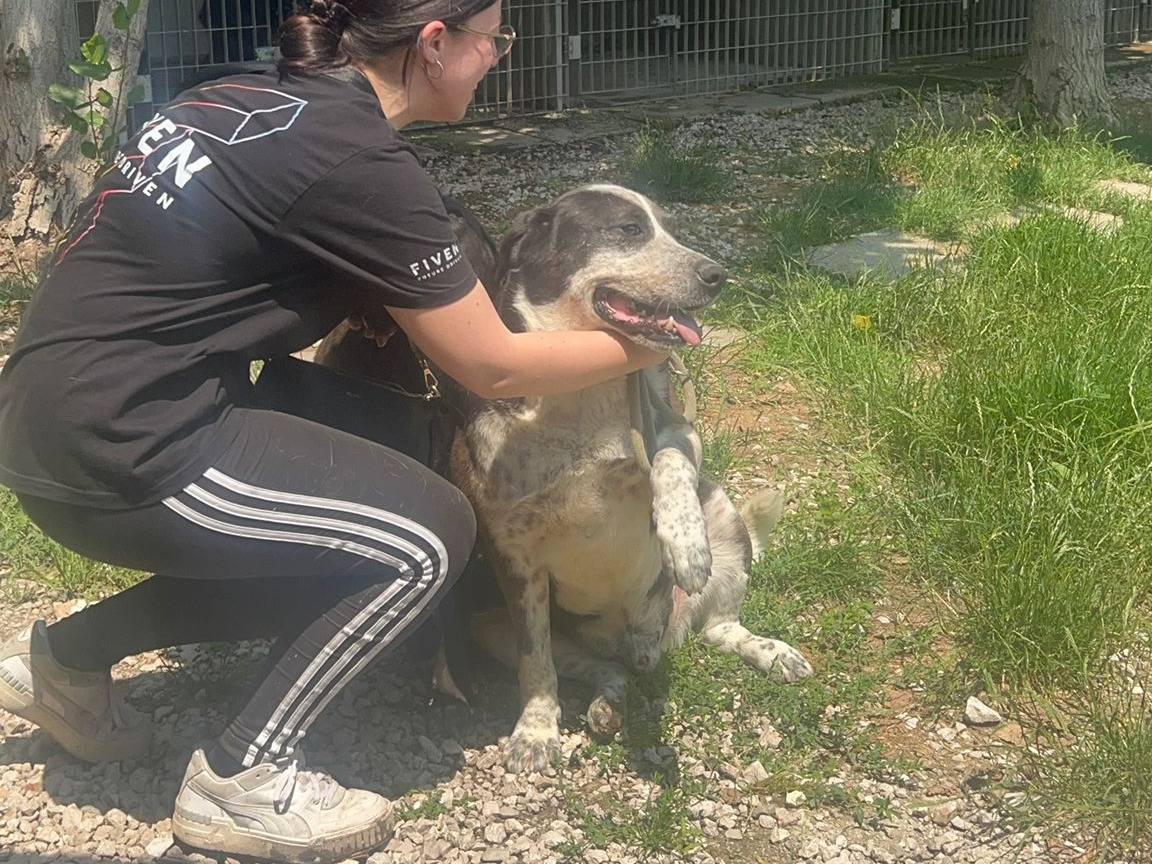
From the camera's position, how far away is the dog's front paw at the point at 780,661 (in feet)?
10.0

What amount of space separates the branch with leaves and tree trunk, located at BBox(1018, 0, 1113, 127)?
5206 millimetres

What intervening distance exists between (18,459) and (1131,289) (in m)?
3.72

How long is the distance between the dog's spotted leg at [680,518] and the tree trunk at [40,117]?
3.39 m

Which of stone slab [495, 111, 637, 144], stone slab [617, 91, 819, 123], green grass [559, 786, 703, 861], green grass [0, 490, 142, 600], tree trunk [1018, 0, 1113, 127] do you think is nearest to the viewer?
green grass [559, 786, 703, 861]

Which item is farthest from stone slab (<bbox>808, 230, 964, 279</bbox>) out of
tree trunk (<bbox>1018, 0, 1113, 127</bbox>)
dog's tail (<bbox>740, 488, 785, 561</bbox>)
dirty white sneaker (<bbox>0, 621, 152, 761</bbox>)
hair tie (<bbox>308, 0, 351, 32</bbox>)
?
dirty white sneaker (<bbox>0, 621, 152, 761</bbox>)

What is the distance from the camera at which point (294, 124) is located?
2191 mm

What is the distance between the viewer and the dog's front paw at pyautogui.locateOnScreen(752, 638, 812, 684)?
3.05 metres

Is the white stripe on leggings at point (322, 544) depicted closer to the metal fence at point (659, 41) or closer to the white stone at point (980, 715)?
the white stone at point (980, 715)

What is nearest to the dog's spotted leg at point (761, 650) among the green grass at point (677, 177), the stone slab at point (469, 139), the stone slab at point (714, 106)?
the green grass at point (677, 177)

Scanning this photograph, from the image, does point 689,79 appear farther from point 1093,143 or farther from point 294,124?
point 294,124

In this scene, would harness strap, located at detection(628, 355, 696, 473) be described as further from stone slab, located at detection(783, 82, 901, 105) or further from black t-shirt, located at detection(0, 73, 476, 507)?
stone slab, located at detection(783, 82, 901, 105)

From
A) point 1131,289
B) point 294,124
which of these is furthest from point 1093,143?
point 294,124

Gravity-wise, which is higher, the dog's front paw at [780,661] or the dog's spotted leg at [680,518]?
the dog's spotted leg at [680,518]

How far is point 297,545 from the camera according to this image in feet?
7.63
